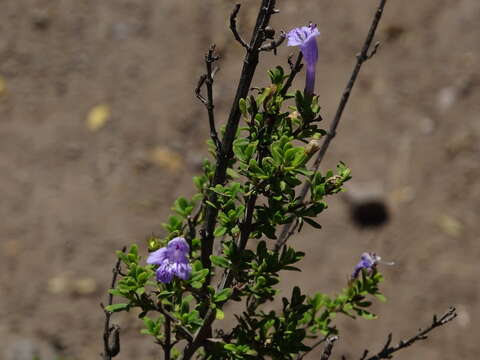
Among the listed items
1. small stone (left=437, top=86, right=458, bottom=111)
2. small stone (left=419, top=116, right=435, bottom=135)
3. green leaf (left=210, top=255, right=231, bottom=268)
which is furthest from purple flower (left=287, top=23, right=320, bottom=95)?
small stone (left=437, top=86, right=458, bottom=111)

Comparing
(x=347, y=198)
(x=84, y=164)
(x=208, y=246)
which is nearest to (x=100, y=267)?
(x=84, y=164)

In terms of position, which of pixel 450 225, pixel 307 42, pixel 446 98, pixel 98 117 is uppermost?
pixel 98 117

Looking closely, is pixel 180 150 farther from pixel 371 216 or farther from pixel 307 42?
pixel 307 42

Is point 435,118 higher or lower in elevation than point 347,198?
higher

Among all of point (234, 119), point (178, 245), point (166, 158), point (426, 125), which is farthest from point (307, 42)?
point (426, 125)

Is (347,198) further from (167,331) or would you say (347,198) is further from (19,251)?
(167,331)

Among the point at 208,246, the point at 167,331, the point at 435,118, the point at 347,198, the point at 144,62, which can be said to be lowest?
the point at 167,331
